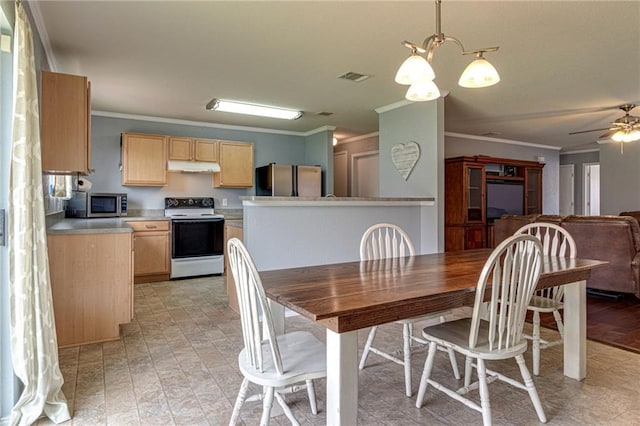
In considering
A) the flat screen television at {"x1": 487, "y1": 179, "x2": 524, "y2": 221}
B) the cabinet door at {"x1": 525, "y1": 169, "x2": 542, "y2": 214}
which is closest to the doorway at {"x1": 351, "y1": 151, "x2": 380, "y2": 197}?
the flat screen television at {"x1": 487, "y1": 179, "x2": 524, "y2": 221}

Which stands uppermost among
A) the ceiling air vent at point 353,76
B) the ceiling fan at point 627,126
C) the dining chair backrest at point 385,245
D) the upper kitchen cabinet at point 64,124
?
the ceiling air vent at point 353,76

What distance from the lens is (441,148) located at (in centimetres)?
427

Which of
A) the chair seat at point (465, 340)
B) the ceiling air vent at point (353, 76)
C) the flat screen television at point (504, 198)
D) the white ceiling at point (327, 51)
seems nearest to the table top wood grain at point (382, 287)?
the chair seat at point (465, 340)

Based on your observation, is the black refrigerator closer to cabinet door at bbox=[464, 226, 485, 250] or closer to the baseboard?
cabinet door at bbox=[464, 226, 485, 250]

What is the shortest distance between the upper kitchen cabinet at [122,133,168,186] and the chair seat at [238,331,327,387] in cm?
423

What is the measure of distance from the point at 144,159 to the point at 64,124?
2715 millimetres

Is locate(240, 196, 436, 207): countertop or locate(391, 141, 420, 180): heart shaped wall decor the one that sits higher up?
locate(391, 141, 420, 180): heart shaped wall decor

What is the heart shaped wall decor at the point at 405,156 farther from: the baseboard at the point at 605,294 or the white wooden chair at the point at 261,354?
the white wooden chair at the point at 261,354

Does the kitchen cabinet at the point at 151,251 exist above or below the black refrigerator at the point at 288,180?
below

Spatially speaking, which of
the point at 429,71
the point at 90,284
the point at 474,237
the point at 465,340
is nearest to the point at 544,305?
the point at 465,340

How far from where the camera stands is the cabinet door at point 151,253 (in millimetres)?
4930

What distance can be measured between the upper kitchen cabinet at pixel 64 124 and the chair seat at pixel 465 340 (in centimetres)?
253

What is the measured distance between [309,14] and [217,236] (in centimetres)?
358

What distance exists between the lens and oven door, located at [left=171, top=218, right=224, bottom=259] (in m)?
5.08
